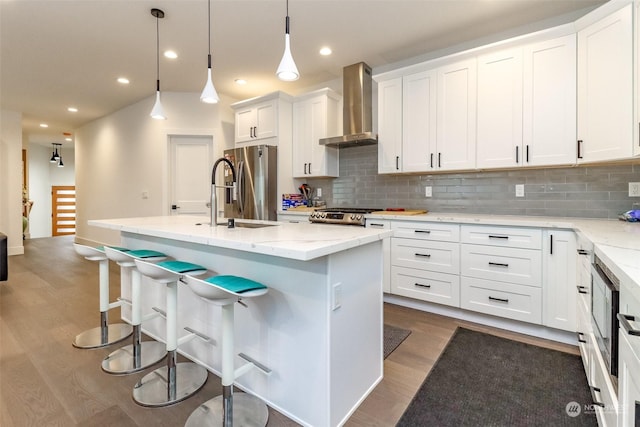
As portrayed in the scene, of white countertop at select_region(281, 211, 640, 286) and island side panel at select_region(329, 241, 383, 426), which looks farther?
island side panel at select_region(329, 241, 383, 426)

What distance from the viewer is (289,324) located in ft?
5.18

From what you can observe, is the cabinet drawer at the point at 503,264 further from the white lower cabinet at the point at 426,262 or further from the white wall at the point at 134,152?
the white wall at the point at 134,152

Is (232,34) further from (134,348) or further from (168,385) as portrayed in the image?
(168,385)

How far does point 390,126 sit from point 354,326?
98.5 inches

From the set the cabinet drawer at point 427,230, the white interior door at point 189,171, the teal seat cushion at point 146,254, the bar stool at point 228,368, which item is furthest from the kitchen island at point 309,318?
the white interior door at point 189,171

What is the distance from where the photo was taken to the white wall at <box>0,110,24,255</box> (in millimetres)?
5793

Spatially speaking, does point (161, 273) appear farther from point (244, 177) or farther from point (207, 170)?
point (207, 170)

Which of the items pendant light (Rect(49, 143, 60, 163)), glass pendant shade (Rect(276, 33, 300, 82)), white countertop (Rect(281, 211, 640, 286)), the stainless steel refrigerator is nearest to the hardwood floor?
white countertop (Rect(281, 211, 640, 286))

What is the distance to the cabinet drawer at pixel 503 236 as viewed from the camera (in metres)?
2.42

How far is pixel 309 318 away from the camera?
1.50 m

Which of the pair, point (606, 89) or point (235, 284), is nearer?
point (235, 284)

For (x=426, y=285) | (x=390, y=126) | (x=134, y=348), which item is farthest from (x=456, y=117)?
(x=134, y=348)

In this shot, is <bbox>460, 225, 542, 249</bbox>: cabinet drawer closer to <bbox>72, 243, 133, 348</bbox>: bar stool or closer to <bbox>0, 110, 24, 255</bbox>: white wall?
<bbox>72, 243, 133, 348</bbox>: bar stool

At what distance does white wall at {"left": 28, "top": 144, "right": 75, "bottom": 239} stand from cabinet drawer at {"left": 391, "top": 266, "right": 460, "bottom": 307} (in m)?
11.3
